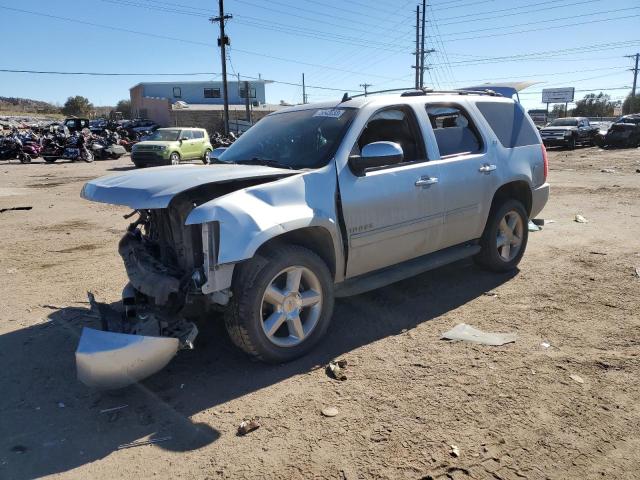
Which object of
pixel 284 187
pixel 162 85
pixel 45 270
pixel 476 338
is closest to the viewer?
pixel 284 187

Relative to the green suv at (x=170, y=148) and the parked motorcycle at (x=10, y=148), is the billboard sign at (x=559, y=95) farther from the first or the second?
the parked motorcycle at (x=10, y=148)

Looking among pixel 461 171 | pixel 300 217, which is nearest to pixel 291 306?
pixel 300 217

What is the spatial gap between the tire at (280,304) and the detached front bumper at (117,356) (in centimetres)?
49

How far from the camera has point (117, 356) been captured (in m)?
2.99

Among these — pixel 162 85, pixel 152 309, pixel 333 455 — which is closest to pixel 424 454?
pixel 333 455

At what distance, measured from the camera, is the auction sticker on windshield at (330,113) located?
4297 millimetres

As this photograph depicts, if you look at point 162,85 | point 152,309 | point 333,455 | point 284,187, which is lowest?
point 333,455

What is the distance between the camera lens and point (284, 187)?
3.58 m

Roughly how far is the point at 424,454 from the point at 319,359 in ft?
4.15

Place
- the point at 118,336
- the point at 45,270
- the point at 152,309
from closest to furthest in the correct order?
the point at 118,336 < the point at 152,309 < the point at 45,270

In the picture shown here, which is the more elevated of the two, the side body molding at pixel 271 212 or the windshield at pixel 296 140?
the windshield at pixel 296 140

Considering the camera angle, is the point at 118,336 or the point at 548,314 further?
the point at 548,314

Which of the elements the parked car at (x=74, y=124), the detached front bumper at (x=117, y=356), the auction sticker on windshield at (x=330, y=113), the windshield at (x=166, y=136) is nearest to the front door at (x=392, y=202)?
the auction sticker on windshield at (x=330, y=113)

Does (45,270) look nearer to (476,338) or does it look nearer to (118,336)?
(118,336)
